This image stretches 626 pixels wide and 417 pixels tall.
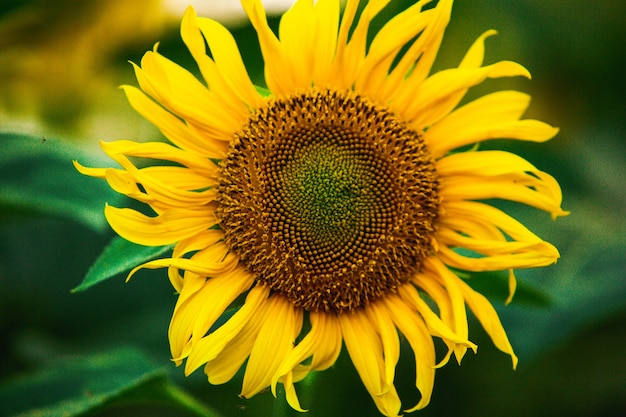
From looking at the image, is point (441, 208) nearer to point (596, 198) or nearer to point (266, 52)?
point (266, 52)

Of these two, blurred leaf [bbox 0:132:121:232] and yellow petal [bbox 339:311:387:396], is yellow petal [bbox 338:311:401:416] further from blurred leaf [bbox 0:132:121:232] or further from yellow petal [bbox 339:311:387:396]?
blurred leaf [bbox 0:132:121:232]

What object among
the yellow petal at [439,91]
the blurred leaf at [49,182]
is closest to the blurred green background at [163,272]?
the blurred leaf at [49,182]

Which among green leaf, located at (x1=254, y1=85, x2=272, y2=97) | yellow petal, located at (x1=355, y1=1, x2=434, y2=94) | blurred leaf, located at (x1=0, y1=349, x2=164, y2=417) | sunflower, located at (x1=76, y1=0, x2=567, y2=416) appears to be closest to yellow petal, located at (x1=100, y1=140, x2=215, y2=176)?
sunflower, located at (x1=76, y1=0, x2=567, y2=416)

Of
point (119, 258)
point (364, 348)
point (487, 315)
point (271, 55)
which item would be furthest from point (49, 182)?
point (487, 315)

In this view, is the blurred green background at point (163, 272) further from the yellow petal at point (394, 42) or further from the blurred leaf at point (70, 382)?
the yellow petal at point (394, 42)

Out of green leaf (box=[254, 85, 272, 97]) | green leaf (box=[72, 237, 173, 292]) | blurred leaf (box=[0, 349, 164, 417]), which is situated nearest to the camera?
green leaf (box=[72, 237, 173, 292])
